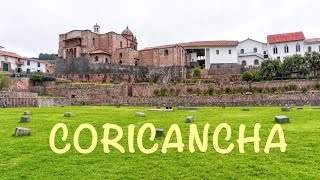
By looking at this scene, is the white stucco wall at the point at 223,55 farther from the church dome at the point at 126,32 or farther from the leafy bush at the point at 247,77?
the church dome at the point at 126,32

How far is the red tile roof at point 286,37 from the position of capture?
69.1 metres

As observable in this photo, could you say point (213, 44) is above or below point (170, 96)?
above

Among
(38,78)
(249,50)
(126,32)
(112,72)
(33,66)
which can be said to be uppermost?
(126,32)

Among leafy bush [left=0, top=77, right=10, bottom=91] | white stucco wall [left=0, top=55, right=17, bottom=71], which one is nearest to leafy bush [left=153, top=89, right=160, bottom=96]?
leafy bush [left=0, top=77, right=10, bottom=91]

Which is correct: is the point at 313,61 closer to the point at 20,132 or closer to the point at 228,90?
the point at 228,90

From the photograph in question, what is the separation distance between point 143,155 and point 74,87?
44509mm

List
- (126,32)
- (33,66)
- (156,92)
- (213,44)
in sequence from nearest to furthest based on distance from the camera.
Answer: (156,92) → (213,44) → (33,66) → (126,32)

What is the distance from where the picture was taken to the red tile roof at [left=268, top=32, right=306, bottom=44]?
69081mm

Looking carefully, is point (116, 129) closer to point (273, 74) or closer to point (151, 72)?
point (273, 74)

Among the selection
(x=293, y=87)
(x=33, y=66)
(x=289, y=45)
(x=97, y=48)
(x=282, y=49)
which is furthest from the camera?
(x=33, y=66)

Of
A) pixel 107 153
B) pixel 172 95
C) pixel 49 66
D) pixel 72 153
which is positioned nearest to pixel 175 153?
pixel 107 153

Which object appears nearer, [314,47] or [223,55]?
[314,47]

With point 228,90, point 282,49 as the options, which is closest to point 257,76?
point 228,90

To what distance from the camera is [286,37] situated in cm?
7050
